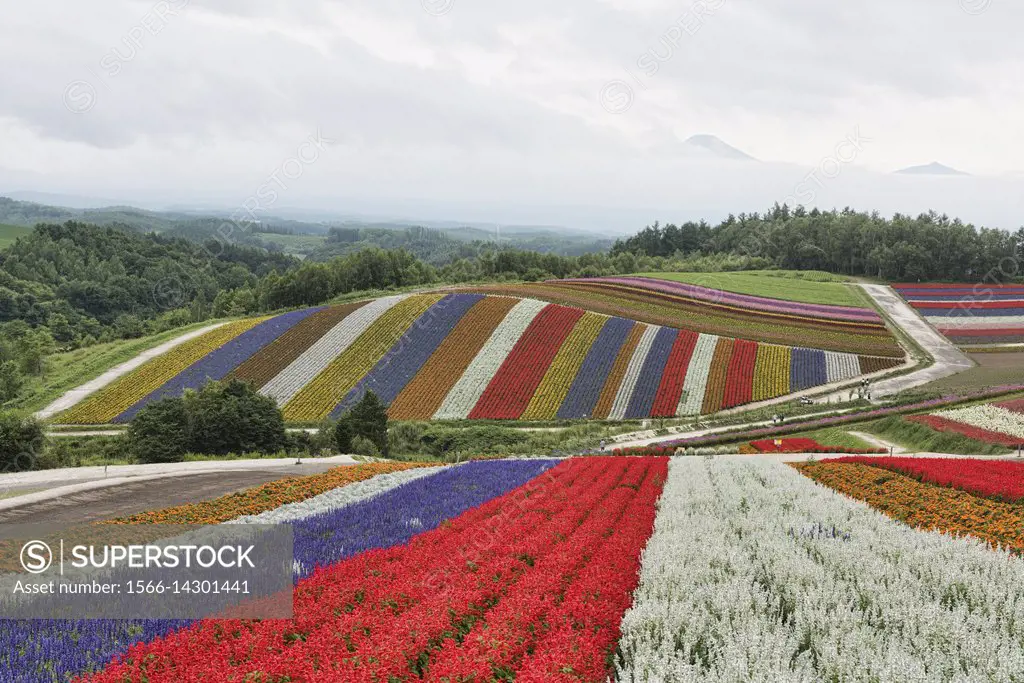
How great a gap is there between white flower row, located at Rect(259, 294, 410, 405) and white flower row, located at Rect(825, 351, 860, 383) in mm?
37334

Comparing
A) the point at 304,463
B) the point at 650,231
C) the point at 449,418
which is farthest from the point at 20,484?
the point at 650,231

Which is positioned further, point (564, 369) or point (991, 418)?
point (564, 369)

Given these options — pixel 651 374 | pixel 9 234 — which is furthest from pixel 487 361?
pixel 9 234

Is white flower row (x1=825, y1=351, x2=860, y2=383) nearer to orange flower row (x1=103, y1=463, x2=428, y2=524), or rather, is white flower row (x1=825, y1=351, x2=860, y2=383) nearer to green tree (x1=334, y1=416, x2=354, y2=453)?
green tree (x1=334, y1=416, x2=354, y2=453)

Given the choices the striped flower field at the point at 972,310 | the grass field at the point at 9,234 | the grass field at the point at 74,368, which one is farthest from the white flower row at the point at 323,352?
the grass field at the point at 9,234

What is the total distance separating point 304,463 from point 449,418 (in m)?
19.3

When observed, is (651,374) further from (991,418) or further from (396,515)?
(396,515)

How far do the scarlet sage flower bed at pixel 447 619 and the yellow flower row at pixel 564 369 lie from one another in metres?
30.2

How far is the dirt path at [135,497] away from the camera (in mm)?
12141

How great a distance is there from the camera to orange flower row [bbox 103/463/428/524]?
1198 cm

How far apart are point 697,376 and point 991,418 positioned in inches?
714

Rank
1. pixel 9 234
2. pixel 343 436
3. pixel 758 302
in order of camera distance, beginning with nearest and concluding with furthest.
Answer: pixel 343 436
pixel 758 302
pixel 9 234

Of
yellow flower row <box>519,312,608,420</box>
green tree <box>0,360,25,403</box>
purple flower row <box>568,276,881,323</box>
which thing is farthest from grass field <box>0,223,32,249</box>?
yellow flower row <box>519,312,608,420</box>

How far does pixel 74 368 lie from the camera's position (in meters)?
53.7
